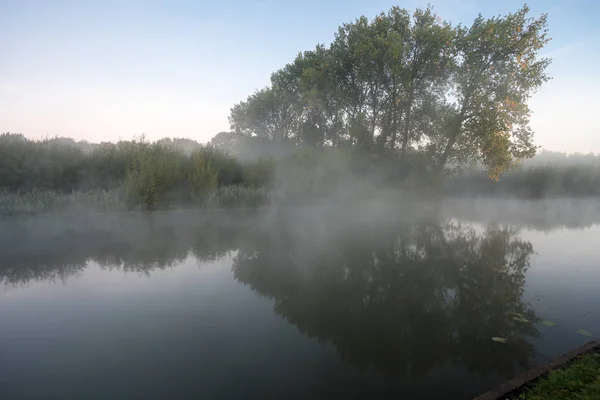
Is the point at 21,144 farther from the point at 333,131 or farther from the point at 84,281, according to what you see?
the point at 333,131

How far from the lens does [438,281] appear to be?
26.2 feet

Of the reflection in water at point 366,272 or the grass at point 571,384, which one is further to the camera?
the reflection in water at point 366,272

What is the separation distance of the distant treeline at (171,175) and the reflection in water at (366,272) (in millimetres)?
3859

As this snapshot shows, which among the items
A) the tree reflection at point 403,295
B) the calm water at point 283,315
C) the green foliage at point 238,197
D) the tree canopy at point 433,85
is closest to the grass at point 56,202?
the green foliage at point 238,197

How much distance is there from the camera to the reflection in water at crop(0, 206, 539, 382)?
16.6 ft

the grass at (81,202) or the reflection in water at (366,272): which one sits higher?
the grass at (81,202)

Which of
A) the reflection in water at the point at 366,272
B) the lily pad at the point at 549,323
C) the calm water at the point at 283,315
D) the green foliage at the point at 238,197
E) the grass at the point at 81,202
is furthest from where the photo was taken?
the green foliage at the point at 238,197

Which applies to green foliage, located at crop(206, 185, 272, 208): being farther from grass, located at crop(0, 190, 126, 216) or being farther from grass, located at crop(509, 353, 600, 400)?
grass, located at crop(509, 353, 600, 400)

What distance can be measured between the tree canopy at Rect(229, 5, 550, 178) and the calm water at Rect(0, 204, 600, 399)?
14720 millimetres

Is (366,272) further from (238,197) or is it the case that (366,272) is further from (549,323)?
(238,197)

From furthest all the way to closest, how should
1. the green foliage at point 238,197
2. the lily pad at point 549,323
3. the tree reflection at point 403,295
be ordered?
the green foliage at point 238,197 → the lily pad at point 549,323 → the tree reflection at point 403,295

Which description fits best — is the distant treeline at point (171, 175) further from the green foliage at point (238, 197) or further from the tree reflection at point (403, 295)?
the tree reflection at point (403, 295)

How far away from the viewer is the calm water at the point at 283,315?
427cm

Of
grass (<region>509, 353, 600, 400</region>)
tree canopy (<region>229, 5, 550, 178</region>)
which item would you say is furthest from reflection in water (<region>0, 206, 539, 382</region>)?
tree canopy (<region>229, 5, 550, 178</region>)
